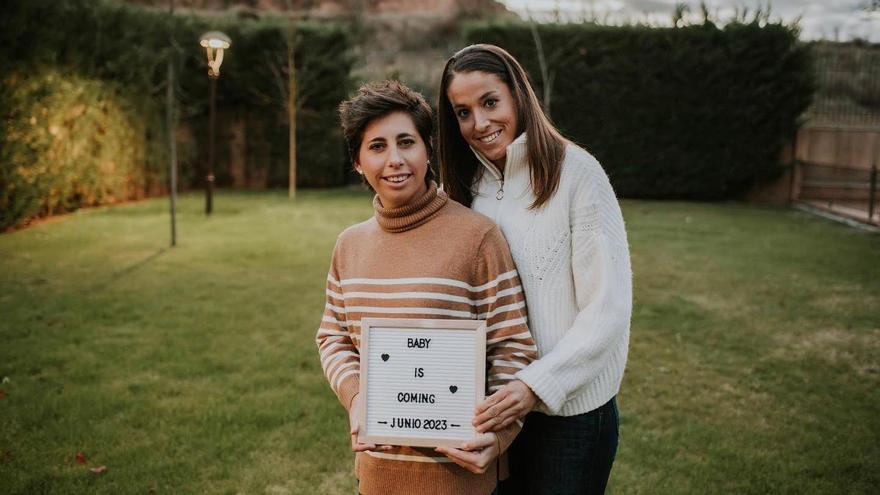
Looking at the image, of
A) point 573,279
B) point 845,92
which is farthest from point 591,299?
point 845,92

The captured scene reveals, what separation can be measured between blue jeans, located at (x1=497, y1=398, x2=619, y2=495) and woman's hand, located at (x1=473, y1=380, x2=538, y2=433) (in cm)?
22

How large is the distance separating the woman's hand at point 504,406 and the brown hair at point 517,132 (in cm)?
54

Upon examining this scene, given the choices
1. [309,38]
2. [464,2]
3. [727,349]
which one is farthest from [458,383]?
[464,2]

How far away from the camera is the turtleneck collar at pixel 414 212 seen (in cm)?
196

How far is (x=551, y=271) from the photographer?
1.90 m

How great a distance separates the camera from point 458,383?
5.82 feet

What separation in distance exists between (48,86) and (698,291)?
37.8 feet

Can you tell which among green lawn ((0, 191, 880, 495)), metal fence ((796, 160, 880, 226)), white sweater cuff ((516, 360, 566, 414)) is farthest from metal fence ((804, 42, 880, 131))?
white sweater cuff ((516, 360, 566, 414))

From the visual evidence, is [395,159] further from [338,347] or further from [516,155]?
[338,347]

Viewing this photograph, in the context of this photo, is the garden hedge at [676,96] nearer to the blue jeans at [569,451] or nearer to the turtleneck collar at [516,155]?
the turtleneck collar at [516,155]

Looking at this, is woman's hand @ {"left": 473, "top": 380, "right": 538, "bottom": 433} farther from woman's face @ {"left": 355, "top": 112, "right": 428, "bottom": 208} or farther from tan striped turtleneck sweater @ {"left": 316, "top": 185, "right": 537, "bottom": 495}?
woman's face @ {"left": 355, "top": 112, "right": 428, "bottom": 208}

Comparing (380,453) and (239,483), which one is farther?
(239,483)

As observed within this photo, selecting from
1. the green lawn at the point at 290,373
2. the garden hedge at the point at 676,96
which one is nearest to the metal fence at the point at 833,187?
the garden hedge at the point at 676,96

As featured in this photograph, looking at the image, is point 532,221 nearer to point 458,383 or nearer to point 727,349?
point 458,383
